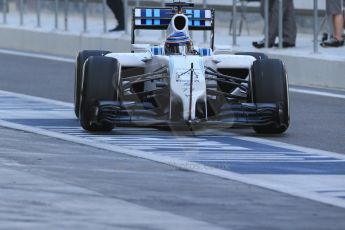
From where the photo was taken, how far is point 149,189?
10.8 metres

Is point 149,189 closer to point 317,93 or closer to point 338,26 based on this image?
point 317,93

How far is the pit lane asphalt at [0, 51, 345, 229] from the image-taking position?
945 cm

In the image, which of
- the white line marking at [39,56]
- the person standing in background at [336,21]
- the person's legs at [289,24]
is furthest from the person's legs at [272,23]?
the white line marking at [39,56]

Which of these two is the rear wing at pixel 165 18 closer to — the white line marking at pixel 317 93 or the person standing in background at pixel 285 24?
the white line marking at pixel 317 93

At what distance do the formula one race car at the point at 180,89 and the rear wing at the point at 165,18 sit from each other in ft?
0.99

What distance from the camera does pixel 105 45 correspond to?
2758 cm

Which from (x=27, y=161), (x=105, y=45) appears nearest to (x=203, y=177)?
(x=27, y=161)

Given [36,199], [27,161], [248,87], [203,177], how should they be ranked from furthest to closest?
[248,87]
[27,161]
[203,177]
[36,199]

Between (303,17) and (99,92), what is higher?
(99,92)

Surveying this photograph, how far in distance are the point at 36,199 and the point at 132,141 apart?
12.6 feet

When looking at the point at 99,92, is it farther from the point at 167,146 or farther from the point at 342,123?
the point at 342,123

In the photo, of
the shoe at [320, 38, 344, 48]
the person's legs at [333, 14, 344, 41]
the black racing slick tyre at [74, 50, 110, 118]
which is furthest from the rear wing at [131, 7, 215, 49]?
the shoe at [320, 38, 344, 48]

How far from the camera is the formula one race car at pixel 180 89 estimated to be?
1434 centimetres

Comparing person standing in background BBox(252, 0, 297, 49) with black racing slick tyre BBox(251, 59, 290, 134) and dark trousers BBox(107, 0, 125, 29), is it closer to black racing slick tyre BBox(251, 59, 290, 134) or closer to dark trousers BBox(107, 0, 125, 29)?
dark trousers BBox(107, 0, 125, 29)
